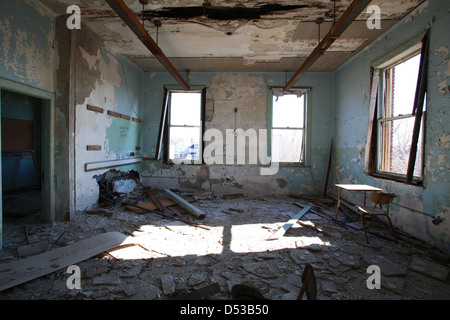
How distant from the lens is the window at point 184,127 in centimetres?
616

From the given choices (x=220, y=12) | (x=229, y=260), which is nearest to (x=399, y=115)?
(x=220, y=12)

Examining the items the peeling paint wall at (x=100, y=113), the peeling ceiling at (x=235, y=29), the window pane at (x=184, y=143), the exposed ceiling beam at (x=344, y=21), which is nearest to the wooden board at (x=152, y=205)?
the peeling paint wall at (x=100, y=113)

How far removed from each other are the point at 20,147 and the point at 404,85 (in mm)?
9509

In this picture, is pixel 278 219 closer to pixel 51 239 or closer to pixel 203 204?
pixel 203 204

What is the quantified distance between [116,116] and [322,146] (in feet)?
17.8

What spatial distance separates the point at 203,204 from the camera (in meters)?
5.02

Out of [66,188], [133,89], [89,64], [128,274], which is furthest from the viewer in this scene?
[133,89]

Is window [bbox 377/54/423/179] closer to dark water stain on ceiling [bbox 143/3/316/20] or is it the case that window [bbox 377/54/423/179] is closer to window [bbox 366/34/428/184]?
window [bbox 366/34/428/184]

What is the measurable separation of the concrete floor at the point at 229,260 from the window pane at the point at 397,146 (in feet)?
3.58

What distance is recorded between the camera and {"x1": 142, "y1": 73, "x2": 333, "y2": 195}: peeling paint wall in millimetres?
6008

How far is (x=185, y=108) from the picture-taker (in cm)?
621

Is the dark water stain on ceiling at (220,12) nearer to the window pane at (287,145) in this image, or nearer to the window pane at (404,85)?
the window pane at (404,85)

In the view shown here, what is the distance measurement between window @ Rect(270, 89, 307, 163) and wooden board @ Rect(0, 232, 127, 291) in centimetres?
456

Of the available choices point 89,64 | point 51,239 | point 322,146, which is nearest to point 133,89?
point 89,64
